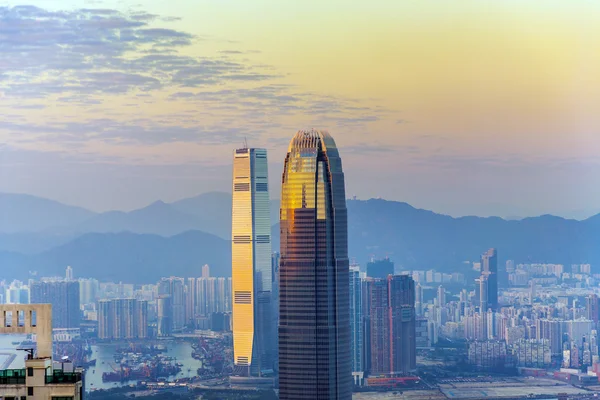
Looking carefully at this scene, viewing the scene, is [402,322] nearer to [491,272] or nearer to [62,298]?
[491,272]

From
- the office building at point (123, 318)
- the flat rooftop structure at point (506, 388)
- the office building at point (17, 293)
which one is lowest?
the flat rooftop structure at point (506, 388)

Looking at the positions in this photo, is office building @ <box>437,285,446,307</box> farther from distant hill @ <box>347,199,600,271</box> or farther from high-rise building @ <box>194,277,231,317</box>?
high-rise building @ <box>194,277,231,317</box>

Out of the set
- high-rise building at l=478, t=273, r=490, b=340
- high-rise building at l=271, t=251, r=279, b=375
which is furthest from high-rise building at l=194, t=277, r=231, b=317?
high-rise building at l=478, t=273, r=490, b=340

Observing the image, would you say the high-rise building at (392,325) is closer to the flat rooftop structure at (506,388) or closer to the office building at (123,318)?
the flat rooftop structure at (506,388)

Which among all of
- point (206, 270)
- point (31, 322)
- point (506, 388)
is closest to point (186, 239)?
point (206, 270)

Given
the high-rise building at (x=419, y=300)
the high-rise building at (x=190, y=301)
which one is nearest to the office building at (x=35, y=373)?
the high-rise building at (x=190, y=301)

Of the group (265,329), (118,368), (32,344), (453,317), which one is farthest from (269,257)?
(32,344)
